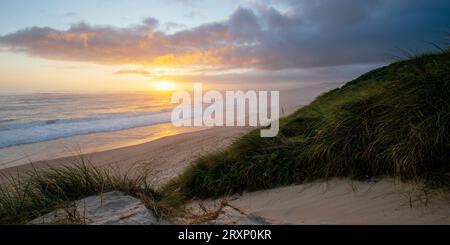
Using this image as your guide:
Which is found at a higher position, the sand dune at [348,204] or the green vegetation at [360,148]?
the green vegetation at [360,148]

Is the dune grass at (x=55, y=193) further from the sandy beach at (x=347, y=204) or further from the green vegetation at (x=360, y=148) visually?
the sandy beach at (x=347, y=204)

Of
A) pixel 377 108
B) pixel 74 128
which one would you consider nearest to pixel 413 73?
pixel 377 108

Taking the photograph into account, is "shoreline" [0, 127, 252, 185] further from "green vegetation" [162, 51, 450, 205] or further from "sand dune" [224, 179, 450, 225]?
"sand dune" [224, 179, 450, 225]

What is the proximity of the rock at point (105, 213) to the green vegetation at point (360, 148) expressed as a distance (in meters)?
0.89

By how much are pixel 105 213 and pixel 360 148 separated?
3.09 meters

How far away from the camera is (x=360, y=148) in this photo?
462 cm

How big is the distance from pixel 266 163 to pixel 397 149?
1942 mm

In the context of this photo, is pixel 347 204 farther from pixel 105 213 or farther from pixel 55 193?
pixel 55 193

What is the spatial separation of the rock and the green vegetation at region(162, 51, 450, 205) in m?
0.89

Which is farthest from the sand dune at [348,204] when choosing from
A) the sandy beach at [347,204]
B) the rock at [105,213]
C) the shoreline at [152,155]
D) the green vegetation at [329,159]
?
the shoreline at [152,155]

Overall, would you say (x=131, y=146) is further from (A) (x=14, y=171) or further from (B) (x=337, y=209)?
(B) (x=337, y=209)

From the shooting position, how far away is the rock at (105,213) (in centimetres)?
351

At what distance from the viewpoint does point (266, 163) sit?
550cm

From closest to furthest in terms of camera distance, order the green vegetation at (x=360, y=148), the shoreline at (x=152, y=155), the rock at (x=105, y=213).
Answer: the rock at (x=105, y=213) → the green vegetation at (x=360, y=148) → the shoreline at (x=152, y=155)
